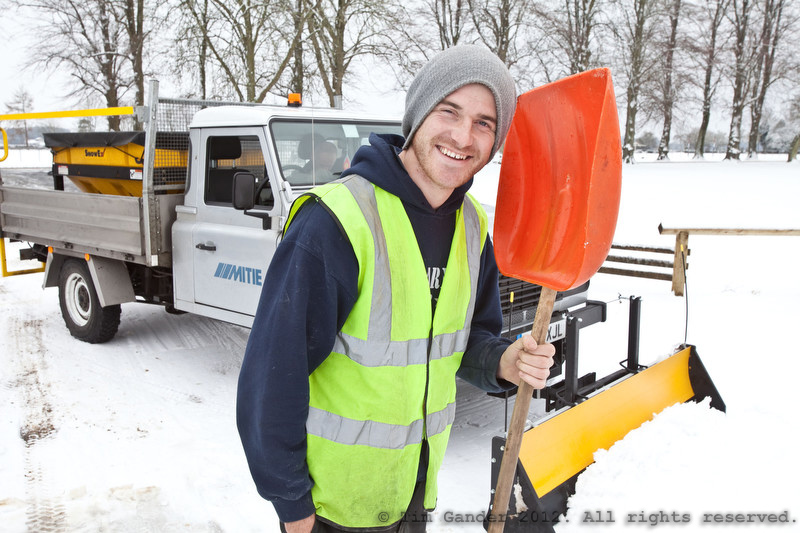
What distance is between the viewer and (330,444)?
1.60 m

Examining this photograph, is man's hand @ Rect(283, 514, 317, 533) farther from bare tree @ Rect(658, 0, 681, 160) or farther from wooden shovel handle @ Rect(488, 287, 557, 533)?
bare tree @ Rect(658, 0, 681, 160)

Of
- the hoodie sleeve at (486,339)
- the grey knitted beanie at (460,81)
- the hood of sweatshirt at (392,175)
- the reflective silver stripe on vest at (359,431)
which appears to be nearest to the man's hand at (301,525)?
the reflective silver stripe on vest at (359,431)

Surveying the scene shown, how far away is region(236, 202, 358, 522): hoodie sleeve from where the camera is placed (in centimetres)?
146

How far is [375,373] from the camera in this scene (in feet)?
5.22

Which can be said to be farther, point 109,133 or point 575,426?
point 109,133

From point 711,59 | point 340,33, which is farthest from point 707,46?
point 340,33

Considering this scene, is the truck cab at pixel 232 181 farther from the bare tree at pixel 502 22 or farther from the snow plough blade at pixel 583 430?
the bare tree at pixel 502 22

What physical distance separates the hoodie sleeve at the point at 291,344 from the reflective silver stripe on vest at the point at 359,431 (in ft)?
0.22

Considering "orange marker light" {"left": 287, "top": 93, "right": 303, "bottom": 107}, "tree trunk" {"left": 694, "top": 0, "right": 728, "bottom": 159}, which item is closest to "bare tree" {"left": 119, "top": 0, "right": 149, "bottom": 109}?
→ "orange marker light" {"left": 287, "top": 93, "right": 303, "bottom": 107}

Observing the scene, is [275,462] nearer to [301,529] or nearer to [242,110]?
[301,529]

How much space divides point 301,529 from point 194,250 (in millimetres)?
4127

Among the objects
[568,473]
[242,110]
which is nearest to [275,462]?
[568,473]

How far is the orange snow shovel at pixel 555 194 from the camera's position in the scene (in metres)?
1.71

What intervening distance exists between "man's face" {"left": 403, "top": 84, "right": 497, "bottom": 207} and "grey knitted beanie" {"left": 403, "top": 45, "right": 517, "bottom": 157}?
25 mm
